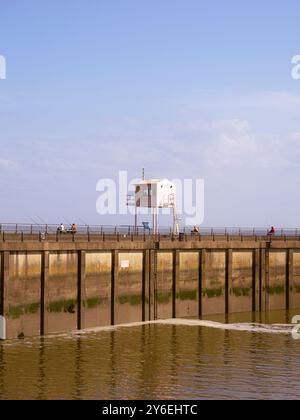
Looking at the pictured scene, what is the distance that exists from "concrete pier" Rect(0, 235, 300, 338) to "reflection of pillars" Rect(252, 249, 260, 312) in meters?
0.10

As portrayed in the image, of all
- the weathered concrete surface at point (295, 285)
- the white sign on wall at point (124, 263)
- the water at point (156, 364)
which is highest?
the white sign on wall at point (124, 263)

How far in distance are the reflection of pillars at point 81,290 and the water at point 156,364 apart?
68.7 inches

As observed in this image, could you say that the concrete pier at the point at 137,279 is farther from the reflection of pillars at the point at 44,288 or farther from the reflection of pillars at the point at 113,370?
the reflection of pillars at the point at 113,370

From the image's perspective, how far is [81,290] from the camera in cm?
5903

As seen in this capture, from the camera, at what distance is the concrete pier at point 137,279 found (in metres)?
55.2

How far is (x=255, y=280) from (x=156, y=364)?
A: 27796mm

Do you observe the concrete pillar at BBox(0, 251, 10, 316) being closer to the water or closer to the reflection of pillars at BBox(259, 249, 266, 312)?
the water

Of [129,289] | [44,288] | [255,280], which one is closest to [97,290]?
[129,289]

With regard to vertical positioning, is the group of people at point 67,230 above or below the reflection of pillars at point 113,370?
above

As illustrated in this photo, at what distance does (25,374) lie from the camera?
4400 cm

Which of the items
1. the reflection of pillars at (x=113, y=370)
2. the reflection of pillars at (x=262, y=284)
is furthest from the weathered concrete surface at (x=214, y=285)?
the reflection of pillars at (x=113, y=370)

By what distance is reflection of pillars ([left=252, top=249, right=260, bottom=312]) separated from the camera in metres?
73.2
